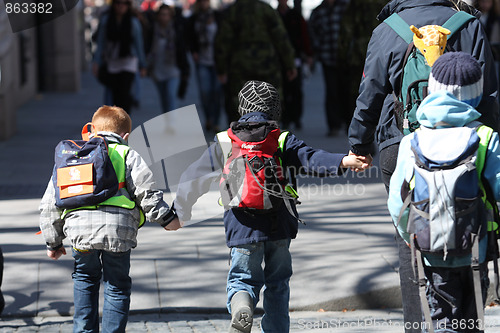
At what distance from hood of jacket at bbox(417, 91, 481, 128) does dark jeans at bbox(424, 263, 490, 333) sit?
0.61m

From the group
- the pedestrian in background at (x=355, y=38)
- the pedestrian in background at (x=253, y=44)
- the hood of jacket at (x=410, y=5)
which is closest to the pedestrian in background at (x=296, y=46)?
the pedestrian in background at (x=355, y=38)

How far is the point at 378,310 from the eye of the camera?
5.78 metres

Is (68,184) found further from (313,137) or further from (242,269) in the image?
(313,137)

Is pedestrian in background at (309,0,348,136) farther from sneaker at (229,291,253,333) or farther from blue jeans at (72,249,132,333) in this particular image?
sneaker at (229,291,253,333)

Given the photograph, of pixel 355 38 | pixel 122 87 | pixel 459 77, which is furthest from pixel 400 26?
pixel 122 87

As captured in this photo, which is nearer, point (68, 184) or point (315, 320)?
point (68, 184)

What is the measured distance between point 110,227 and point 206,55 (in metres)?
8.43

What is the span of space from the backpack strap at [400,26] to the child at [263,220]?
0.67 meters

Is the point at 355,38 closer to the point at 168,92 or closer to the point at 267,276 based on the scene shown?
the point at 168,92

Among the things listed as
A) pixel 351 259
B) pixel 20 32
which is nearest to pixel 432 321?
pixel 351 259

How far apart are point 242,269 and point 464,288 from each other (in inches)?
44.0

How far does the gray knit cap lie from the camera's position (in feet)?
14.6

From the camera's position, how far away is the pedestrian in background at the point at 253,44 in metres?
10.3

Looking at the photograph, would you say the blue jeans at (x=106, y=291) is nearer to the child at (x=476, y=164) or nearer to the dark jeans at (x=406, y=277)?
the dark jeans at (x=406, y=277)
